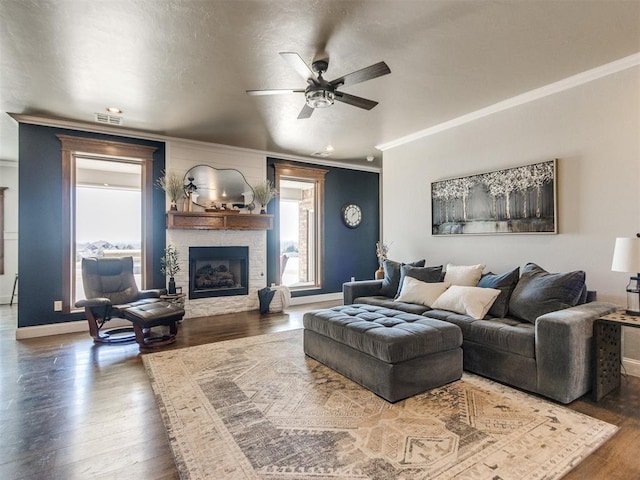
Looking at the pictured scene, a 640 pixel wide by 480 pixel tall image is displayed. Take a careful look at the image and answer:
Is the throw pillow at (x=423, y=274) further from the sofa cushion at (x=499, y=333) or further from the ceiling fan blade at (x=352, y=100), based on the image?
the ceiling fan blade at (x=352, y=100)

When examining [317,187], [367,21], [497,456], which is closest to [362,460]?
[497,456]

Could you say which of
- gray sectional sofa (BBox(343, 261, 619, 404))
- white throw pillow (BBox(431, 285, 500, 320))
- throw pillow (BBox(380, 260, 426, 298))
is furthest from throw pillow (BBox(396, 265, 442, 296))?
white throw pillow (BBox(431, 285, 500, 320))

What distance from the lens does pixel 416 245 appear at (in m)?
5.09

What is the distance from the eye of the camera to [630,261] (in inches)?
98.8

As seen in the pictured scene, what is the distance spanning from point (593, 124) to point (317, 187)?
4408 millimetres

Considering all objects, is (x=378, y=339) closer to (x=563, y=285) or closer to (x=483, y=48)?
(x=563, y=285)

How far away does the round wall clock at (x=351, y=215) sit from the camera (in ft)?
22.9

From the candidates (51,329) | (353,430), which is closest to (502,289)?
(353,430)

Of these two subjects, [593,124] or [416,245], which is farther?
[416,245]

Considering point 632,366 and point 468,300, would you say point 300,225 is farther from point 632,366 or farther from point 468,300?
point 632,366

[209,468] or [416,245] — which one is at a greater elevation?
[416,245]

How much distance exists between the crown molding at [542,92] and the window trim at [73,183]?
13.1 ft

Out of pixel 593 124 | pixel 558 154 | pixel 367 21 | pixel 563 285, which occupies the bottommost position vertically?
pixel 563 285

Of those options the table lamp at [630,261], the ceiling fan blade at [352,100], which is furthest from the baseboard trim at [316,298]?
the table lamp at [630,261]
